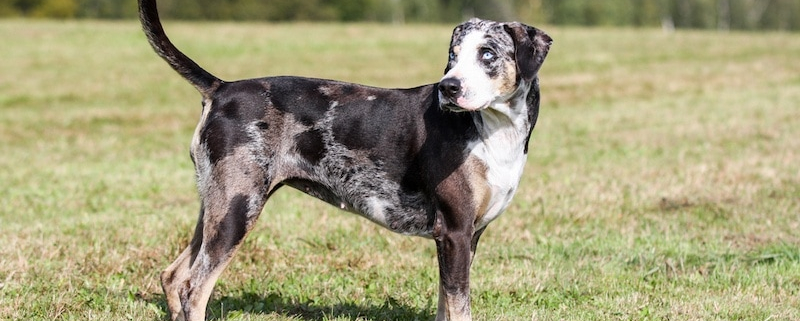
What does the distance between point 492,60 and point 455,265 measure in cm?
119

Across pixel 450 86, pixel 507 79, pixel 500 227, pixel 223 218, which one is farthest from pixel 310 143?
pixel 500 227

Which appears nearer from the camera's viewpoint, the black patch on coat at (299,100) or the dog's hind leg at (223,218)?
the dog's hind leg at (223,218)

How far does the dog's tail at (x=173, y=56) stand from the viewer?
5.93 meters

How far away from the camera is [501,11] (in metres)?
78.4

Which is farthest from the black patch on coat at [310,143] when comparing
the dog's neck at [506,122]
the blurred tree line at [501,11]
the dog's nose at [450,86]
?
the blurred tree line at [501,11]

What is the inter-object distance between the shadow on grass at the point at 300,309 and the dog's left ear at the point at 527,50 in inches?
84.0

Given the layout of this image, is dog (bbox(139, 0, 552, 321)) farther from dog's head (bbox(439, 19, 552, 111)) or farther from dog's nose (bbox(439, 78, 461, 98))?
dog's nose (bbox(439, 78, 461, 98))

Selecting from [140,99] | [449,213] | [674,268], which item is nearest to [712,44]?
[140,99]

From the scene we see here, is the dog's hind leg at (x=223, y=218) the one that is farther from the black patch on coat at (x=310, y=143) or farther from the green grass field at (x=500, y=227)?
the green grass field at (x=500, y=227)

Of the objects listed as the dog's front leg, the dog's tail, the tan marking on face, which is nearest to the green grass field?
the dog's front leg

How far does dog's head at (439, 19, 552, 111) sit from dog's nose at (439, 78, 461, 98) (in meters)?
0.02

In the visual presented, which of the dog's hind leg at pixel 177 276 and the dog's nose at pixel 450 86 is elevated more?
the dog's nose at pixel 450 86

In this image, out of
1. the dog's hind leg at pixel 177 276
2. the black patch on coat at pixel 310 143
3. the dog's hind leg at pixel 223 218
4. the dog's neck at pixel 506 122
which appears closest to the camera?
the dog's neck at pixel 506 122

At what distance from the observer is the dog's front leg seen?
5508mm
